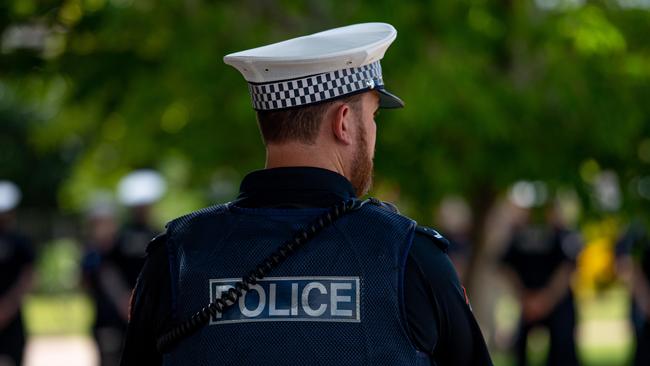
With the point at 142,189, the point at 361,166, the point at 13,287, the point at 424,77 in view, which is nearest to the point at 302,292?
the point at 361,166

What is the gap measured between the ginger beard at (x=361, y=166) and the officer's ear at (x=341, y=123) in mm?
23

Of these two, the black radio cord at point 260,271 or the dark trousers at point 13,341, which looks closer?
the black radio cord at point 260,271

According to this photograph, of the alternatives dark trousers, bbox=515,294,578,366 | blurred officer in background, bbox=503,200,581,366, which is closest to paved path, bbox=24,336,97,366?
blurred officer in background, bbox=503,200,581,366

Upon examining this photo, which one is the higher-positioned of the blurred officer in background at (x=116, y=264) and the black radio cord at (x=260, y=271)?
the black radio cord at (x=260, y=271)

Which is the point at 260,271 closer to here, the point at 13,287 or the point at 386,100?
the point at 386,100

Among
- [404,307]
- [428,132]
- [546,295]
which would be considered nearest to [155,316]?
[404,307]

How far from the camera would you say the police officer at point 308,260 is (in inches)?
101

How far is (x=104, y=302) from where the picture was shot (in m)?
11.7

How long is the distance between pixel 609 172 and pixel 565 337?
15.8 feet

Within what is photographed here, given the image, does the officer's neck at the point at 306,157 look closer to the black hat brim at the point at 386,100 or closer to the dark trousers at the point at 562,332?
the black hat brim at the point at 386,100

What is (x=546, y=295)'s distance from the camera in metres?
12.4

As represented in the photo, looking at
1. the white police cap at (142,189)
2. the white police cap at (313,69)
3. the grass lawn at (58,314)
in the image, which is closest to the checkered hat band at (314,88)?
the white police cap at (313,69)

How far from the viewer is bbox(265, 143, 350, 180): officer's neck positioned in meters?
2.69

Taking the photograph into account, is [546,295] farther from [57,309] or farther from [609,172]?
[57,309]
